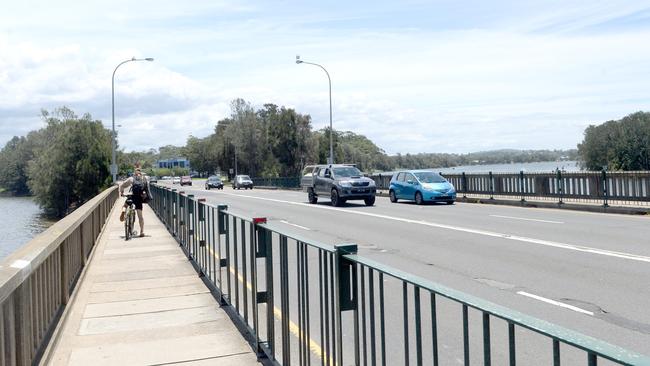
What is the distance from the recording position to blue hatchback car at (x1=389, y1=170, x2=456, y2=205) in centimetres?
2723

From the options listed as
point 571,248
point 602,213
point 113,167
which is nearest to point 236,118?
point 113,167

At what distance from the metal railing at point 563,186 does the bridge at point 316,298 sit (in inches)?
245

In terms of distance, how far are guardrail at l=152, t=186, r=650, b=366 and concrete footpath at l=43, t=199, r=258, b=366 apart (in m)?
0.25

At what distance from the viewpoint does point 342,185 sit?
27.7 m

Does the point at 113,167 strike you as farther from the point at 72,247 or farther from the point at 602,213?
the point at 72,247

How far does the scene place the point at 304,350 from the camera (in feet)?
15.8

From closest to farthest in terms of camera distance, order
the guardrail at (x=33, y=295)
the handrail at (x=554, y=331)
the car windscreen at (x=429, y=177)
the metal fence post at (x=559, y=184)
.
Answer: the handrail at (x=554, y=331)
the guardrail at (x=33, y=295)
the metal fence post at (x=559, y=184)
the car windscreen at (x=429, y=177)

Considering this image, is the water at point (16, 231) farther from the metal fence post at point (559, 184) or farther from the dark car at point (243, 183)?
the metal fence post at point (559, 184)

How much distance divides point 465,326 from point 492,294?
6.14 m

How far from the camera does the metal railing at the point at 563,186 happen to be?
20.7m

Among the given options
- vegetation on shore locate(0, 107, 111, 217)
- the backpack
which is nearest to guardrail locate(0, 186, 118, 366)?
the backpack

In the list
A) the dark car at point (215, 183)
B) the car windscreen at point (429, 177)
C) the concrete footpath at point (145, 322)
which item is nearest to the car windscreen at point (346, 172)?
the car windscreen at point (429, 177)

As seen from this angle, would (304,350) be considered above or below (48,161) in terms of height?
below

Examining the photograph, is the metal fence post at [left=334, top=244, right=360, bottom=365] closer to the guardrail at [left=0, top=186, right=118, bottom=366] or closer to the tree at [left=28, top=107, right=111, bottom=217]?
the guardrail at [left=0, top=186, right=118, bottom=366]
